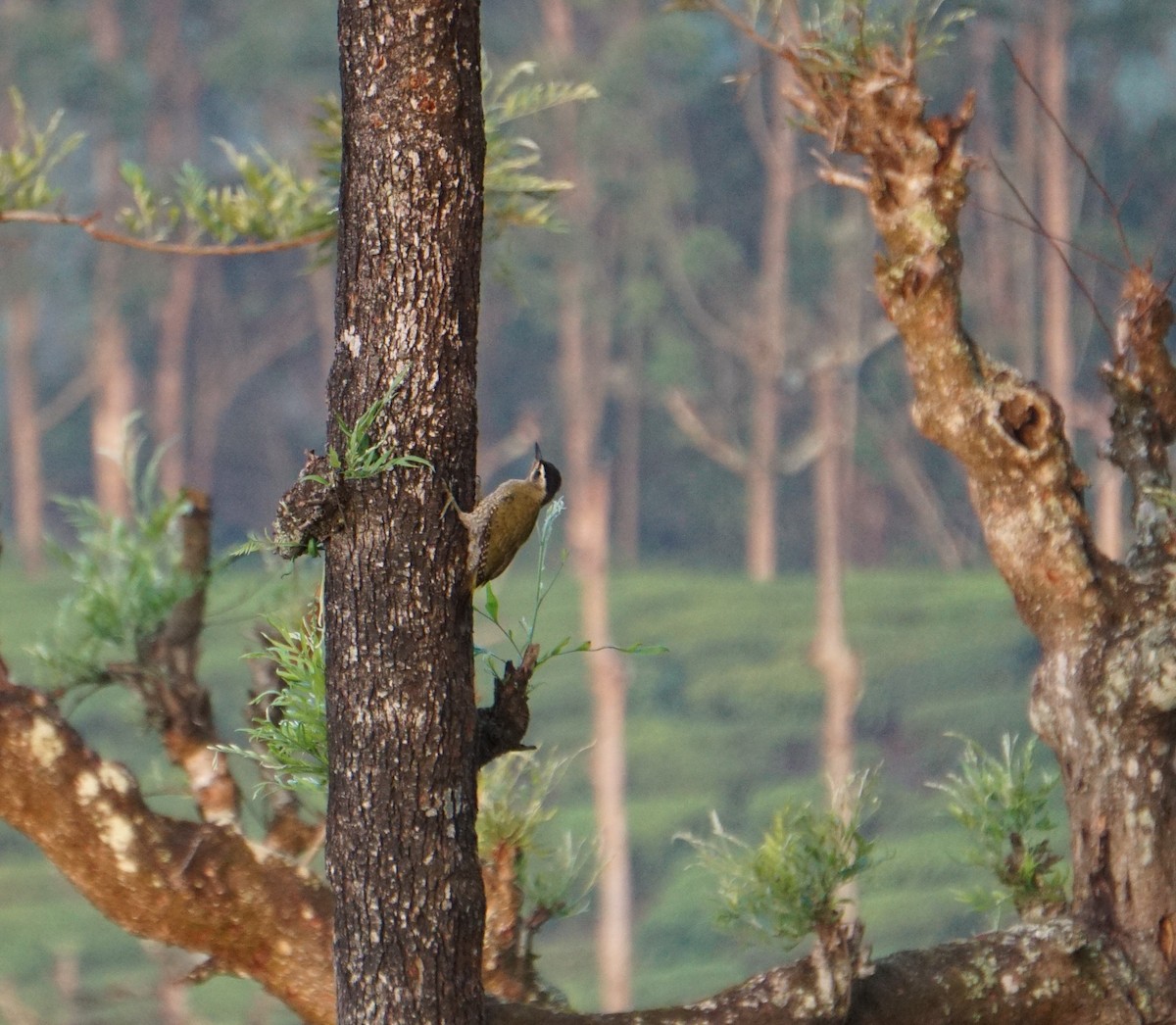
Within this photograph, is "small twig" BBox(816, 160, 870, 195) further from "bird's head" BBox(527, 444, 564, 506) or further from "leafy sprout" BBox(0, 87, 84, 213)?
"leafy sprout" BBox(0, 87, 84, 213)

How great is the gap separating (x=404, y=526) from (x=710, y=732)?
6118 mm

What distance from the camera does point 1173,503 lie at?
1286 mm

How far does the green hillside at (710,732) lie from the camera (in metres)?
5.52

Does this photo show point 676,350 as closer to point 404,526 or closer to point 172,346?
point 172,346

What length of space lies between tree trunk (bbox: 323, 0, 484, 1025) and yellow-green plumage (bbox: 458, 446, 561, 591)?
13 mm

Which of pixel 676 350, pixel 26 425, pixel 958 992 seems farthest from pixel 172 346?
pixel 958 992

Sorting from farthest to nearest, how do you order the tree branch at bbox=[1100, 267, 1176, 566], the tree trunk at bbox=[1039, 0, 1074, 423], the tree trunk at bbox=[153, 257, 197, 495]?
the tree trunk at bbox=[153, 257, 197, 495] < the tree trunk at bbox=[1039, 0, 1074, 423] < the tree branch at bbox=[1100, 267, 1176, 566]

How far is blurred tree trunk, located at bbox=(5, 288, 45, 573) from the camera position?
808cm

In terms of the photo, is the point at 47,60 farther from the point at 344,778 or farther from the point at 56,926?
the point at 344,778

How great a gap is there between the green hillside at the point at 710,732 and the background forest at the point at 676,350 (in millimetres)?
22

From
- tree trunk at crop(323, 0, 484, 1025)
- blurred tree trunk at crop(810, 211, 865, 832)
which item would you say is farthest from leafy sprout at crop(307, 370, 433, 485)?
blurred tree trunk at crop(810, 211, 865, 832)

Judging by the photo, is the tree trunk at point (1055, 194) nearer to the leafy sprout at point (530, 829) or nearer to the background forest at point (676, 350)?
the background forest at point (676, 350)

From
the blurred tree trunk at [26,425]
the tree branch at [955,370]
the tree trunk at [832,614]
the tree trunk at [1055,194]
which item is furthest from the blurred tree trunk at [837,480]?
the blurred tree trunk at [26,425]

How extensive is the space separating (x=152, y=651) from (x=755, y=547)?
6.95 meters
